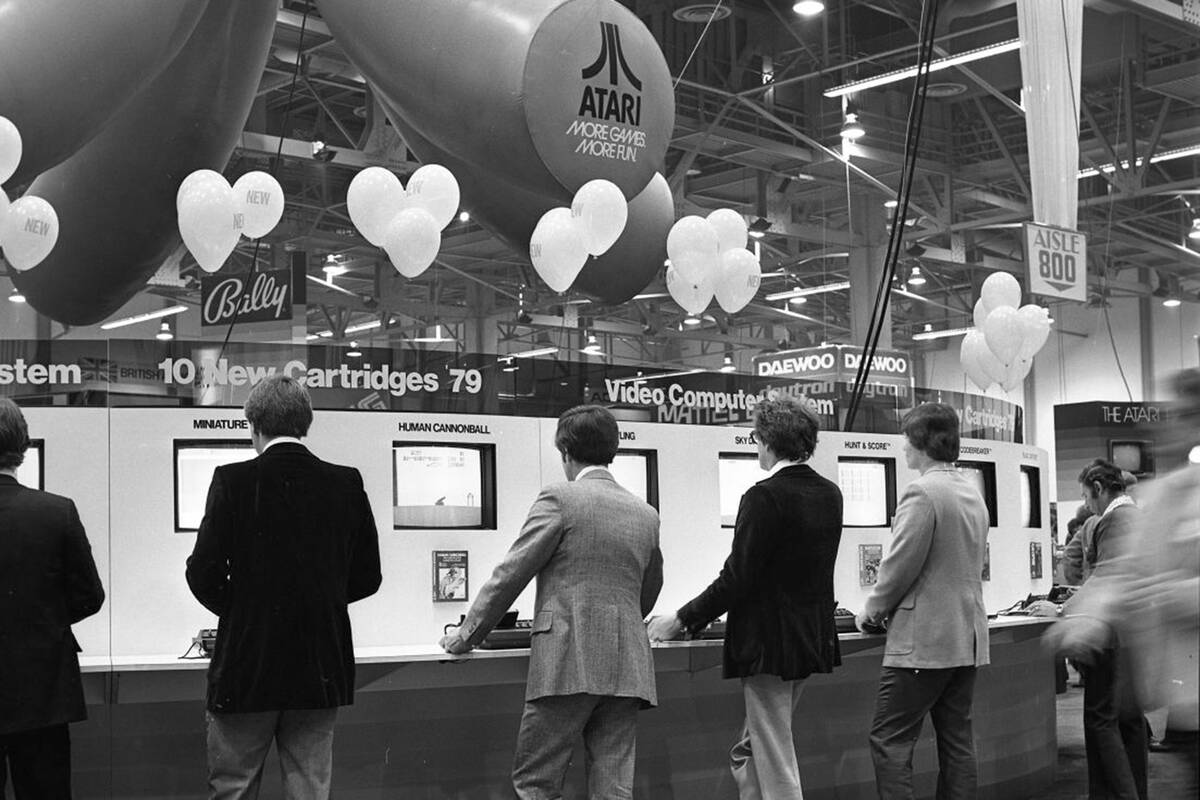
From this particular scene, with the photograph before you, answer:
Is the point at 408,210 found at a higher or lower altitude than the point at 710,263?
higher

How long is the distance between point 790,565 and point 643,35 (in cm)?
149

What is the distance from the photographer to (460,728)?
4.50m

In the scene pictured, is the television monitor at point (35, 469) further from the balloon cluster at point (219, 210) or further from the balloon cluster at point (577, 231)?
the balloon cluster at point (577, 231)

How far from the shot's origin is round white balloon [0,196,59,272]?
4.27 meters

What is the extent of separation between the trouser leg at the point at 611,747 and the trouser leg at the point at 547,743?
0.07 m

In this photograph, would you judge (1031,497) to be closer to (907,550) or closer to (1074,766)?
(1074,766)

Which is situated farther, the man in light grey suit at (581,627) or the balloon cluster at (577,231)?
the balloon cluster at (577,231)

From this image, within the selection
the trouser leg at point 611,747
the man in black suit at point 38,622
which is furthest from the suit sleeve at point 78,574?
the trouser leg at point 611,747

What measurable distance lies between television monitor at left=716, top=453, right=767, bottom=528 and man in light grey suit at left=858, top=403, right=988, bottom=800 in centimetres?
137

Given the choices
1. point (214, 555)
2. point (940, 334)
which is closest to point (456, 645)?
point (214, 555)

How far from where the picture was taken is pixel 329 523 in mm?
3326

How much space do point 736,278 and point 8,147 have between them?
3.48 meters

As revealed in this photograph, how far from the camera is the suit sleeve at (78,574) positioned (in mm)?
3469

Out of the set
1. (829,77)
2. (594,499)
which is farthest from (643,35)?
(829,77)
